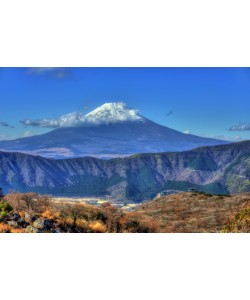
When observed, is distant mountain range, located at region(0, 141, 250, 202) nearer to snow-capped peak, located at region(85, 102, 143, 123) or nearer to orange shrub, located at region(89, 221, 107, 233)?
snow-capped peak, located at region(85, 102, 143, 123)

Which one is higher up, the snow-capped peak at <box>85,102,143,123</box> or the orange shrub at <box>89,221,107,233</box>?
the snow-capped peak at <box>85,102,143,123</box>

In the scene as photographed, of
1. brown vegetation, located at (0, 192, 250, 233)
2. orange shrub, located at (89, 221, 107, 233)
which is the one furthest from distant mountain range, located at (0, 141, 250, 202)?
orange shrub, located at (89, 221, 107, 233)

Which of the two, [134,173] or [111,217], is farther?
[134,173]

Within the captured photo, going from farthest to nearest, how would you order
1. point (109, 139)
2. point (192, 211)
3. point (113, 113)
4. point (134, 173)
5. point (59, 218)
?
point (134, 173)
point (109, 139)
point (192, 211)
point (113, 113)
point (59, 218)

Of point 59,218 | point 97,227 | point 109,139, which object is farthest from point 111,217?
point 109,139

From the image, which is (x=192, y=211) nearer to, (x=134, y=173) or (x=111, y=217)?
(x=134, y=173)

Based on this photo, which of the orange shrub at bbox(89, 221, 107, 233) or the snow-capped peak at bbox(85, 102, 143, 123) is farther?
the snow-capped peak at bbox(85, 102, 143, 123)
